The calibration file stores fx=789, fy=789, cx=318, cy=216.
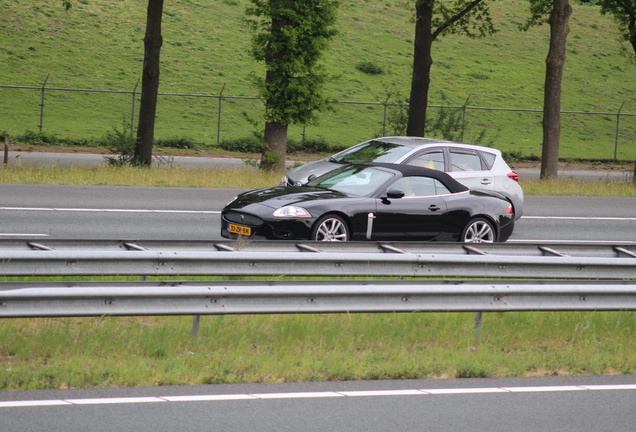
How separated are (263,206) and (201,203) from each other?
19.1 feet

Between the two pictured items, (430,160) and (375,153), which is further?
(375,153)

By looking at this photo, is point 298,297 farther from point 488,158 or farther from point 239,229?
point 488,158

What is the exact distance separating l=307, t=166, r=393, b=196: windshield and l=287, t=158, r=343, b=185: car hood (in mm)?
1940

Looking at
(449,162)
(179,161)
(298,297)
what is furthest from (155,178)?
(298,297)

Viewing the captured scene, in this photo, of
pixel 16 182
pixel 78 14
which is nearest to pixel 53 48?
pixel 78 14

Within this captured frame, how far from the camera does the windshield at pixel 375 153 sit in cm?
1443

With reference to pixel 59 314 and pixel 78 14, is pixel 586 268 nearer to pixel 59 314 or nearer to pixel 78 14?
pixel 59 314

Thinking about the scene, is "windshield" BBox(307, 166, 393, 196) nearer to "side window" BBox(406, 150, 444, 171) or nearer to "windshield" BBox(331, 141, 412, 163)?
"windshield" BBox(331, 141, 412, 163)

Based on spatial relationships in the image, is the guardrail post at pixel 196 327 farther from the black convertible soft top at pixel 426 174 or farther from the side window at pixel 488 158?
the side window at pixel 488 158

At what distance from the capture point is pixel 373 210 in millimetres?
11102

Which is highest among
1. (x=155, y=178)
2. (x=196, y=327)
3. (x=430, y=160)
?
(x=430, y=160)

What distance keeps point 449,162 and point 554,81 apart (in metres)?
10.5

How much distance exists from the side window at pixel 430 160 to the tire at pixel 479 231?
2587mm

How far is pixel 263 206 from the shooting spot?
10.8 m
